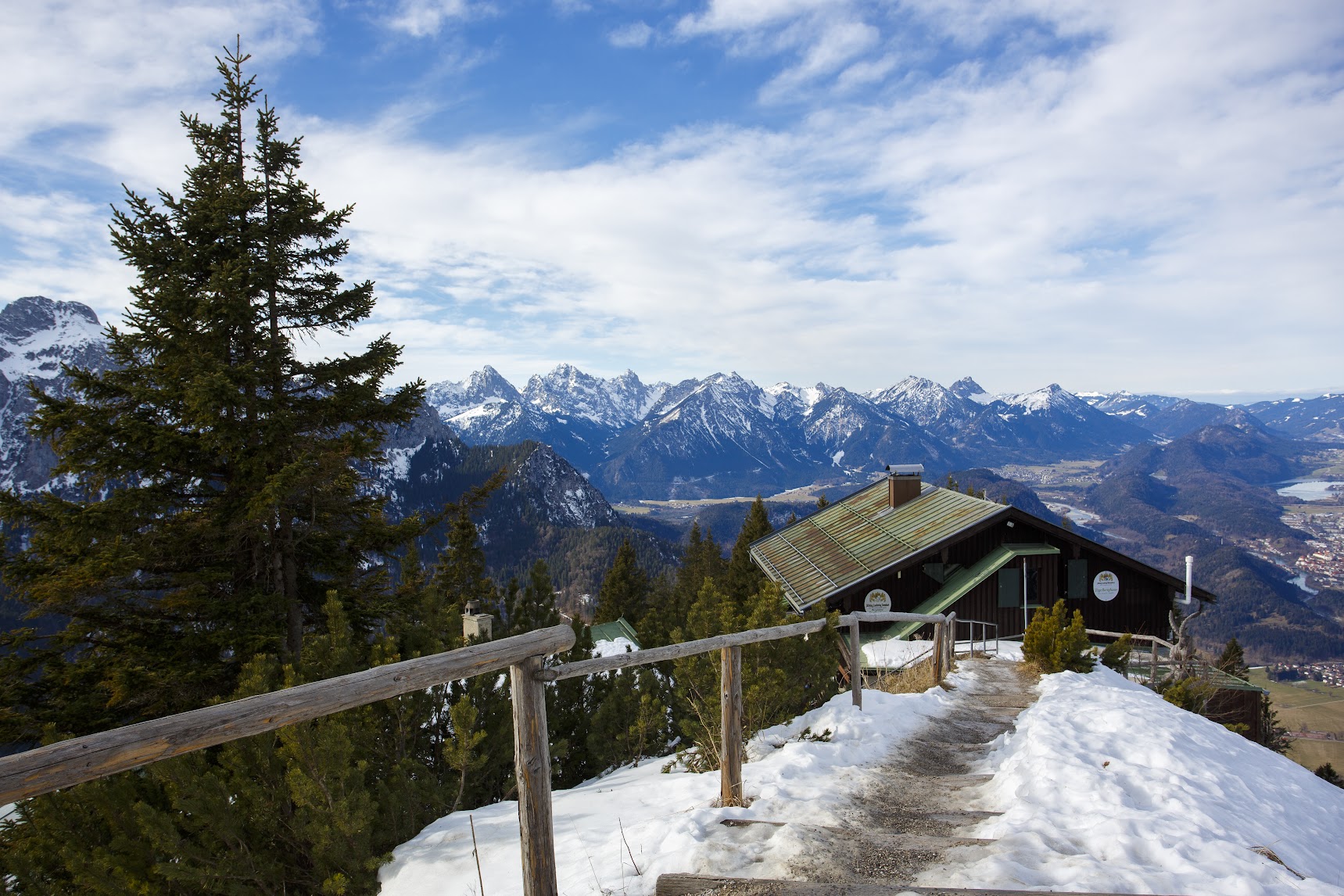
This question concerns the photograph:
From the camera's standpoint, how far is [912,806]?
6035mm

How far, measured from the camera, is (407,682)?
3666 millimetres

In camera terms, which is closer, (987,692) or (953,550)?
(987,692)

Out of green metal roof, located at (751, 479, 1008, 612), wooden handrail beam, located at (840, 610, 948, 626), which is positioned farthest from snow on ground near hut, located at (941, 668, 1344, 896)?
green metal roof, located at (751, 479, 1008, 612)

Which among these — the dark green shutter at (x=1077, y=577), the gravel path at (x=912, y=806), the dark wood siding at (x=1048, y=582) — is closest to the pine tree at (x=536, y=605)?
the gravel path at (x=912, y=806)

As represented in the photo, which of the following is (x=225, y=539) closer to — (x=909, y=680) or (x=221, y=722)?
(x=221, y=722)

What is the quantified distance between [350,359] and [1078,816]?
11.8 meters

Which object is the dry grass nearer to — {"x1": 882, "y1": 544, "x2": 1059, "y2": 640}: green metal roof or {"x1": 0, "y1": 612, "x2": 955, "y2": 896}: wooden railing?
{"x1": 0, "y1": 612, "x2": 955, "y2": 896}: wooden railing

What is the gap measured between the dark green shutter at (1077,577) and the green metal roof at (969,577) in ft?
3.43

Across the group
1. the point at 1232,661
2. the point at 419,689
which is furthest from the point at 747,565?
the point at 419,689

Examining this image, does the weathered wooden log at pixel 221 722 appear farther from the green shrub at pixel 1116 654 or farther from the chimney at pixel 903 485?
the chimney at pixel 903 485

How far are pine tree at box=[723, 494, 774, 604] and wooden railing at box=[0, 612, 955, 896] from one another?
1010 inches

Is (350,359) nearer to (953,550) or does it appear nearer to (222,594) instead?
(222,594)

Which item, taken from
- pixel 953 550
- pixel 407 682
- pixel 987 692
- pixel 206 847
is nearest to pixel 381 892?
pixel 206 847

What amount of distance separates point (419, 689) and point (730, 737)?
2852 mm
